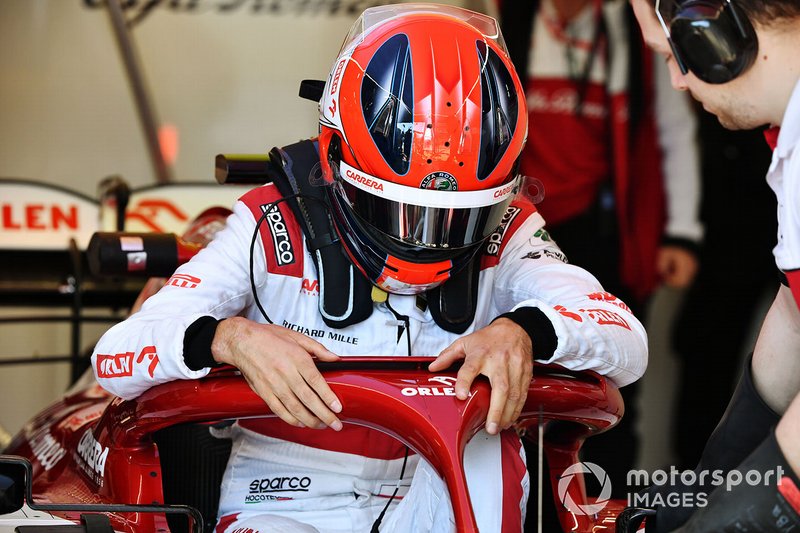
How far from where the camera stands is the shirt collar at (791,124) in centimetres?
116

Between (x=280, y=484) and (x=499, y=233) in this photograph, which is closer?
(x=280, y=484)

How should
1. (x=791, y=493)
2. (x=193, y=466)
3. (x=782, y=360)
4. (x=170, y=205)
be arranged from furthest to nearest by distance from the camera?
(x=170, y=205) < (x=193, y=466) < (x=782, y=360) < (x=791, y=493)

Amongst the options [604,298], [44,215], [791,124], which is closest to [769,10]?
[791,124]

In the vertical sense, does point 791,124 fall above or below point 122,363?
above

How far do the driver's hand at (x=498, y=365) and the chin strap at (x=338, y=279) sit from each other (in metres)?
0.25

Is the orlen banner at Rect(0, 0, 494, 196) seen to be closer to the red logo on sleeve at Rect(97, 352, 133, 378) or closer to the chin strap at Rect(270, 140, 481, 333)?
the chin strap at Rect(270, 140, 481, 333)

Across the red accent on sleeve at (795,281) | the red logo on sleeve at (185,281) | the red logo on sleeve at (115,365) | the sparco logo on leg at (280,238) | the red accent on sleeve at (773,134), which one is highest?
the red accent on sleeve at (773,134)

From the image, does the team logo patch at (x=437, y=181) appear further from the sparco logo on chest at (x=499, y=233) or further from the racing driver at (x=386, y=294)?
the sparco logo on chest at (x=499, y=233)

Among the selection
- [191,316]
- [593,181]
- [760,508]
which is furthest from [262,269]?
[593,181]

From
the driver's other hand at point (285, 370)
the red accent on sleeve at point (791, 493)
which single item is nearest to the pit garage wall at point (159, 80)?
the driver's other hand at point (285, 370)

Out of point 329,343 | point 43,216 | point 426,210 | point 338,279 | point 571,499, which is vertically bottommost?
point 43,216

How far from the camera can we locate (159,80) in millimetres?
4223

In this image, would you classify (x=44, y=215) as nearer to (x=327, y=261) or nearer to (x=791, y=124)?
(x=327, y=261)

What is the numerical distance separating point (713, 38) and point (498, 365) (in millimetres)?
467
